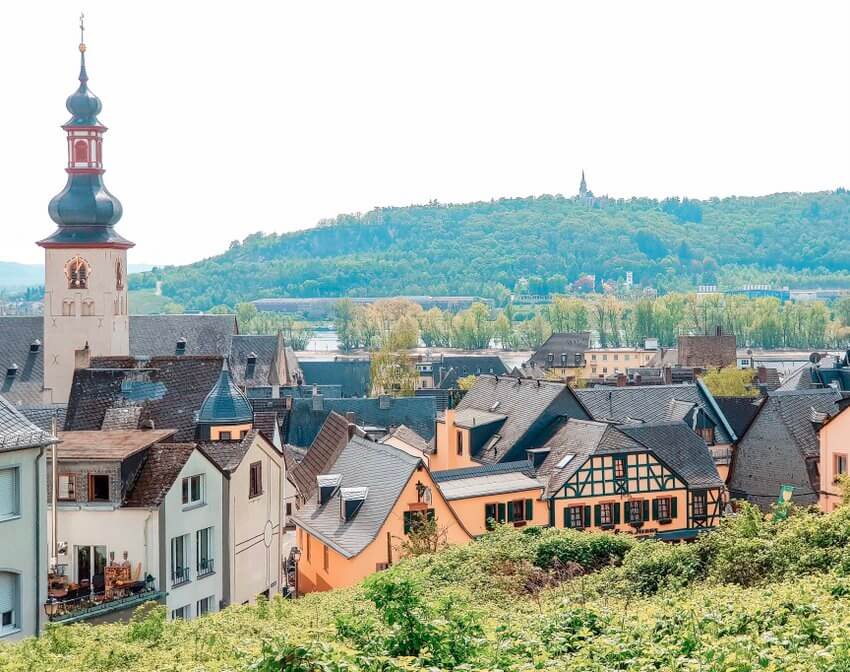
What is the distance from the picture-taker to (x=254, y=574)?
3247 cm

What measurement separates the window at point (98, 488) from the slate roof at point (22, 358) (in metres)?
50.8

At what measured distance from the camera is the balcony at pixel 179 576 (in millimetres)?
28562

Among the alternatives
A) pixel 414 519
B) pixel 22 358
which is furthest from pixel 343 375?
pixel 414 519

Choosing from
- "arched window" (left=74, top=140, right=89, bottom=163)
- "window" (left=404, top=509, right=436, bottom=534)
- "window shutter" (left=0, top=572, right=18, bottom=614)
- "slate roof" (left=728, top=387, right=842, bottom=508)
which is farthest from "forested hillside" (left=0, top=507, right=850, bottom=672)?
"arched window" (left=74, top=140, right=89, bottom=163)

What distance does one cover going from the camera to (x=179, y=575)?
28906 mm

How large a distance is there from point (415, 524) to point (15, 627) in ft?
47.2

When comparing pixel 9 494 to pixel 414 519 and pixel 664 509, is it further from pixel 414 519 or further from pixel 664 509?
pixel 664 509

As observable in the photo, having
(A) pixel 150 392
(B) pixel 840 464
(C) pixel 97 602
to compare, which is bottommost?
(C) pixel 97 602

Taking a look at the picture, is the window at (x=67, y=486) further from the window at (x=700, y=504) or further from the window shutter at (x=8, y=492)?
the window at (x=700, y=504)

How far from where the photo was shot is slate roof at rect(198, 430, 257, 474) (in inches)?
1227

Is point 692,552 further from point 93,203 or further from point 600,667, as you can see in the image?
point 93,203

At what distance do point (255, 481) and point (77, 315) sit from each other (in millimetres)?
44694

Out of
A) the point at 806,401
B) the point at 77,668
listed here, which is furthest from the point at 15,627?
the point at 806,401

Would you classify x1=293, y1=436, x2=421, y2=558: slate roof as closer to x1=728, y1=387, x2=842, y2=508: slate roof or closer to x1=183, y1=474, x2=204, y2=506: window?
x1=183, y1=474, x2=204, y2=506: window
